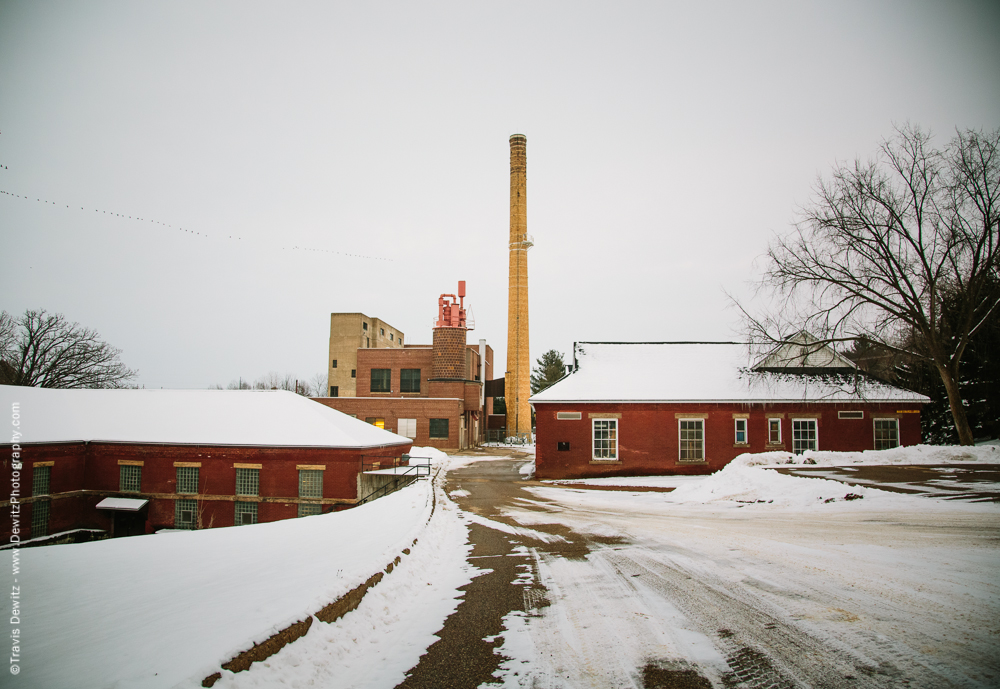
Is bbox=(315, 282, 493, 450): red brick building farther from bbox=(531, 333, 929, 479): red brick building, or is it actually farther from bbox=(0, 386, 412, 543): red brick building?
bbox=(531, 333, 929, 479): red brick building

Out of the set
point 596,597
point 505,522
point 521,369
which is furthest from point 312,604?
point 521,369

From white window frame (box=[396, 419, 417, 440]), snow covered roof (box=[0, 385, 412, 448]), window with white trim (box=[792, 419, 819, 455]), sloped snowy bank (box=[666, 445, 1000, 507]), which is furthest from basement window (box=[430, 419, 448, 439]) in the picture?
sloped snowy bank (box=[666, 445, 1000, 507])

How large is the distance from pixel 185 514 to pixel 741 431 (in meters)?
25.7

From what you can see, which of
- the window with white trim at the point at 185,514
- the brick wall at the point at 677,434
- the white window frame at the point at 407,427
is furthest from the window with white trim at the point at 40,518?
the white window frame at the point at 407,427

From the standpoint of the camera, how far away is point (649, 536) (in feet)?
34.4

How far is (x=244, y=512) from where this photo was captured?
23672 millimetres

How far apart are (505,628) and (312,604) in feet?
6.36

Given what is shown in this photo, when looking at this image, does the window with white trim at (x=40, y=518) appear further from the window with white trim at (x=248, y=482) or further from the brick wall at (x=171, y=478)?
the window with white trim at (x=248, y=482)

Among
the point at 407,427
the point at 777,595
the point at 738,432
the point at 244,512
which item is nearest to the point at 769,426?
the point at 738,432

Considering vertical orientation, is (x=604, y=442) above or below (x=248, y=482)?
above

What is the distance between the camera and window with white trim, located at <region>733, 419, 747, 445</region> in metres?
25.4

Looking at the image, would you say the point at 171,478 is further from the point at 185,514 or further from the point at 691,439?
the point at 691,439

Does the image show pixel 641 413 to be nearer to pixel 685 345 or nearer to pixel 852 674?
pixel 685 345

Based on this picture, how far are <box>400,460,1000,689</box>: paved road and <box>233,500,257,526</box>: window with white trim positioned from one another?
1761cm
